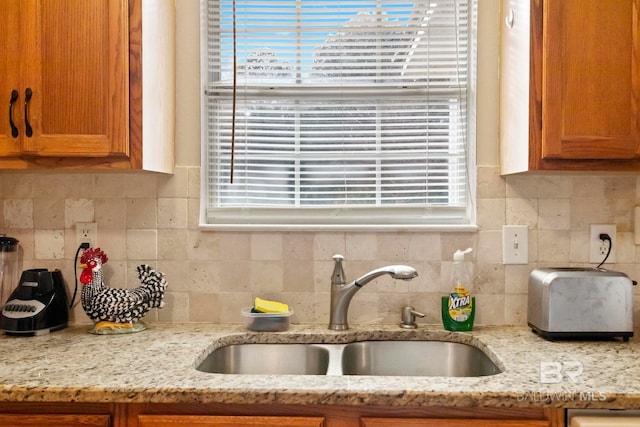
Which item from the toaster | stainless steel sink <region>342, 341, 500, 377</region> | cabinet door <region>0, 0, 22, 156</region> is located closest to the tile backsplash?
stainless steel sink <region>342, 341, 500, 377</region>

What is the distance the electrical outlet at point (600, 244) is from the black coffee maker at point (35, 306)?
1.82 meters

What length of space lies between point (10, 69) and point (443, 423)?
153 cm

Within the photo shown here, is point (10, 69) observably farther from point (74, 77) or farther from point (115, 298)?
point (115, 298)

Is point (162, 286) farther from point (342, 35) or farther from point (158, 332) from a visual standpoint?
point (342, 35)

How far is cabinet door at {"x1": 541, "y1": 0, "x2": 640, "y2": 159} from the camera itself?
5.13 ft

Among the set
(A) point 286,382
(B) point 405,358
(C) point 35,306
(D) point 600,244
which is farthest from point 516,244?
(C) point 35,306

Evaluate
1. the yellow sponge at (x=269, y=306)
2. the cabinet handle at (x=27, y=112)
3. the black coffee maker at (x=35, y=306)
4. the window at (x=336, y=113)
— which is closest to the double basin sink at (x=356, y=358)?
the yellow sponge at (x=269, y=306)

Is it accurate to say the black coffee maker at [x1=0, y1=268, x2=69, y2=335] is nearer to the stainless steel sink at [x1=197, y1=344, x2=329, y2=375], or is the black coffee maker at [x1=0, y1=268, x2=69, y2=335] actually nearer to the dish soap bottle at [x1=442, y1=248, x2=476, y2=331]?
the stainless steel sink at [x1=197, y1=344, x2=329, y2=375]

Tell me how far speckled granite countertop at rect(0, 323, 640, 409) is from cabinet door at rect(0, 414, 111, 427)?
67 millimetres

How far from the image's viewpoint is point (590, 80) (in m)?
1.57

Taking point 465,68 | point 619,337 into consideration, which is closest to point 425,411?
point 619,337

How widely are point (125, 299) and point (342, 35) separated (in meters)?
1.19

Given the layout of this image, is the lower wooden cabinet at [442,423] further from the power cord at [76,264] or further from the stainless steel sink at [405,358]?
the power cord at [76,264]

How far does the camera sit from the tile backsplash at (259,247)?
1.91 meters
